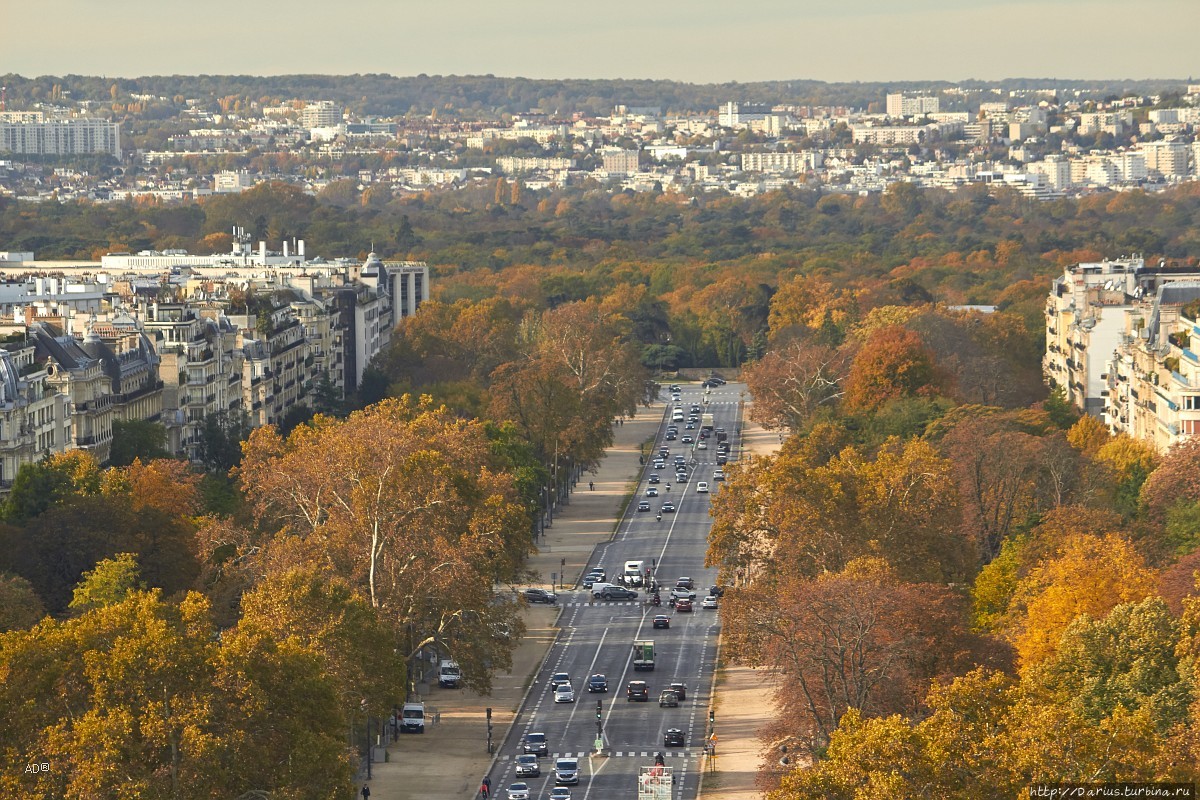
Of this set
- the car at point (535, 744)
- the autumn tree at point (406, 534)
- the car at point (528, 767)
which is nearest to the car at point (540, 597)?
the autumn tree at point (406, 534)

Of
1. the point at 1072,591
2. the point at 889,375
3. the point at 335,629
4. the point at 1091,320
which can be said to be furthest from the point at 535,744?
the point at 1091,320

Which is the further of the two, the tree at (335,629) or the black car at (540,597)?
the black car at (540,597)

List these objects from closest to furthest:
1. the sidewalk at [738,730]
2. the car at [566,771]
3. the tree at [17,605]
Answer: the tree at [17,605] → the sidewalk at [738,730] → the car at [566,771]

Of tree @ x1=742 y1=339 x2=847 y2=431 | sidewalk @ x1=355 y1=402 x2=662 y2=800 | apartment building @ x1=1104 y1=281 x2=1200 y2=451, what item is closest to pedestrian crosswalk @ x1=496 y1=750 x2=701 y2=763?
sidewalk @ x1=355 y1=402 x2=662 y2=800

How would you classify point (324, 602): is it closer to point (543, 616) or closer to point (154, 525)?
point (154, 525)

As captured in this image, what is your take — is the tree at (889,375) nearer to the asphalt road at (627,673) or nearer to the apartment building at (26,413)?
the asphalt road at (627,673)

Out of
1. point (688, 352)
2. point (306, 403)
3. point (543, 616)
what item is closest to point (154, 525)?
point (543, 616)
